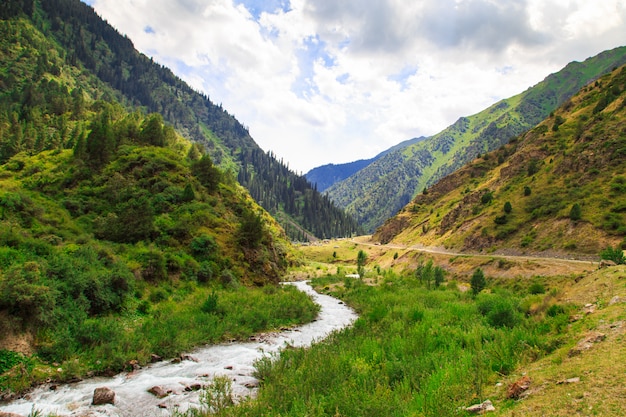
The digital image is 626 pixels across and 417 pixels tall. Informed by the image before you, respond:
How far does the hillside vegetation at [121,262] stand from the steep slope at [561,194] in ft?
131

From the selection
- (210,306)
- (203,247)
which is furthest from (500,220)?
(210,306)

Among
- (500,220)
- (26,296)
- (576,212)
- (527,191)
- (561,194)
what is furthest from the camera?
(527,191)

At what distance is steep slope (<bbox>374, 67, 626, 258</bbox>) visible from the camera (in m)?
45.3

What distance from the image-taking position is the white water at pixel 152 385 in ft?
34.8

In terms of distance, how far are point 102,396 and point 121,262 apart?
524 inches

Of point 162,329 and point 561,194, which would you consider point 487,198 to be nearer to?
point 561,194

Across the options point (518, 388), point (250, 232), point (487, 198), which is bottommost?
point (518, 388)

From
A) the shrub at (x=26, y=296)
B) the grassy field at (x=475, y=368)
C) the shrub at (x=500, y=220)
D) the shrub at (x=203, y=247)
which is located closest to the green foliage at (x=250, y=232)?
the shrub at (x=203, y=247)

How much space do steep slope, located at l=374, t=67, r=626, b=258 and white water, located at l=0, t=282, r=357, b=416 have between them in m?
46.1

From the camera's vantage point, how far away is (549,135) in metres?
77.6

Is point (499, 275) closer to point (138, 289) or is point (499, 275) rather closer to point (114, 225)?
point (138, 289)

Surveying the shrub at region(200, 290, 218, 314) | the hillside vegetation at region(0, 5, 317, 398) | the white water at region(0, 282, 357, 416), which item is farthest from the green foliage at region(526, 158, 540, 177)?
the shrub at region(200, 290, 218, 314)

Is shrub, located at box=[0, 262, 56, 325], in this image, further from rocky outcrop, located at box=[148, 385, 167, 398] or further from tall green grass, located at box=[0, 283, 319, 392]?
rocky outcrop, located at box=[148, 385, 167, 398]

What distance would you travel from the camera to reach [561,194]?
5475cm
